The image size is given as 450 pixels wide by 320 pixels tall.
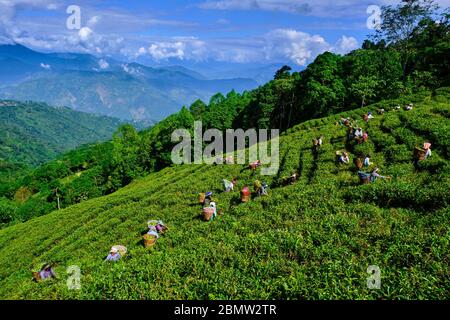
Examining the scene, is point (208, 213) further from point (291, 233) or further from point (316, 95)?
point (316, 95)

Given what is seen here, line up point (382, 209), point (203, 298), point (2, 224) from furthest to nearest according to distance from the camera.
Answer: point (2, 224)
point (382, 209)
point (203, 298)

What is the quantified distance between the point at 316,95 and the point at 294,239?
150 feet

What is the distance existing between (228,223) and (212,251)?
14.0 ft

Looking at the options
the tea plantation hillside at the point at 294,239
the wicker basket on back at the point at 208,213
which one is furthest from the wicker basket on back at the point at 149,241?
the wicker basket on back at the point at 208,213

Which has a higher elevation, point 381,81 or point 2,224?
point 381,81

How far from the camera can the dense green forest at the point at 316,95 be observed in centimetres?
5659

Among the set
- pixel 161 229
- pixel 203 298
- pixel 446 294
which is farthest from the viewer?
pixel 161 229

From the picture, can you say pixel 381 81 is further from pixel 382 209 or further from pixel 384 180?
pixel 382 209

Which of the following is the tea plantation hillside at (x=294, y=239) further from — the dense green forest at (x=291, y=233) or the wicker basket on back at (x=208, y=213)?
the wicker basket on back at (x=208, y=213)

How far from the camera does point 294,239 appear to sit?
48.2 ft

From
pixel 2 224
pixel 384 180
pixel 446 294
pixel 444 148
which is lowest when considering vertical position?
pixel 2 224

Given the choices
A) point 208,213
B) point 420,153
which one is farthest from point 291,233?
point 420,153
